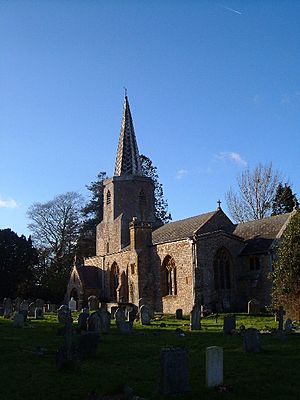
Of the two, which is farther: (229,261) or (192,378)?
(229,261)

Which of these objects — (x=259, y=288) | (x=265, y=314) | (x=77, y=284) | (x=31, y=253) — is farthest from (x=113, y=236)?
(x=265, y=314)

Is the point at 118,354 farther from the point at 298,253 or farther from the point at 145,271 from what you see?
the point at 145,271

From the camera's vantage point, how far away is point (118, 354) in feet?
39.7

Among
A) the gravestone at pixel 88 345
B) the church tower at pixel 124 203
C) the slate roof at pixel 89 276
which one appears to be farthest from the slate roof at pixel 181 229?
the gravestone at pixel 88 345

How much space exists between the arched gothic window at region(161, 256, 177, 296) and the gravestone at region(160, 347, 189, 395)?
80.5 feet

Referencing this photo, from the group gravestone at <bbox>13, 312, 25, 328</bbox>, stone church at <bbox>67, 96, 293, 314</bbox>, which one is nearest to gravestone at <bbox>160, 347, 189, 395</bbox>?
gravestone at <bbox>13, 312, 25, 328</bbox>

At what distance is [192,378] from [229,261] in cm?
2369

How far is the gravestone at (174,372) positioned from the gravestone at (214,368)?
0.46 m

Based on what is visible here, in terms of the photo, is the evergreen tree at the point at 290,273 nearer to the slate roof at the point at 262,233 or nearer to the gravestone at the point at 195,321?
the gravestone at the point at 195,321

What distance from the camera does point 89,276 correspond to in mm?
42125

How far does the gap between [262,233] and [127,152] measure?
16241mm

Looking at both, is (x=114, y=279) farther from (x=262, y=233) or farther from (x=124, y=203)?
(x=262, y=233)

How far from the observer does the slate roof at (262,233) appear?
1228 inches

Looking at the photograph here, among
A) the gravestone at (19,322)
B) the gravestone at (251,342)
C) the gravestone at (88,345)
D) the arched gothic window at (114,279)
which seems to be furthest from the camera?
the arched gothic window at (114,279)
